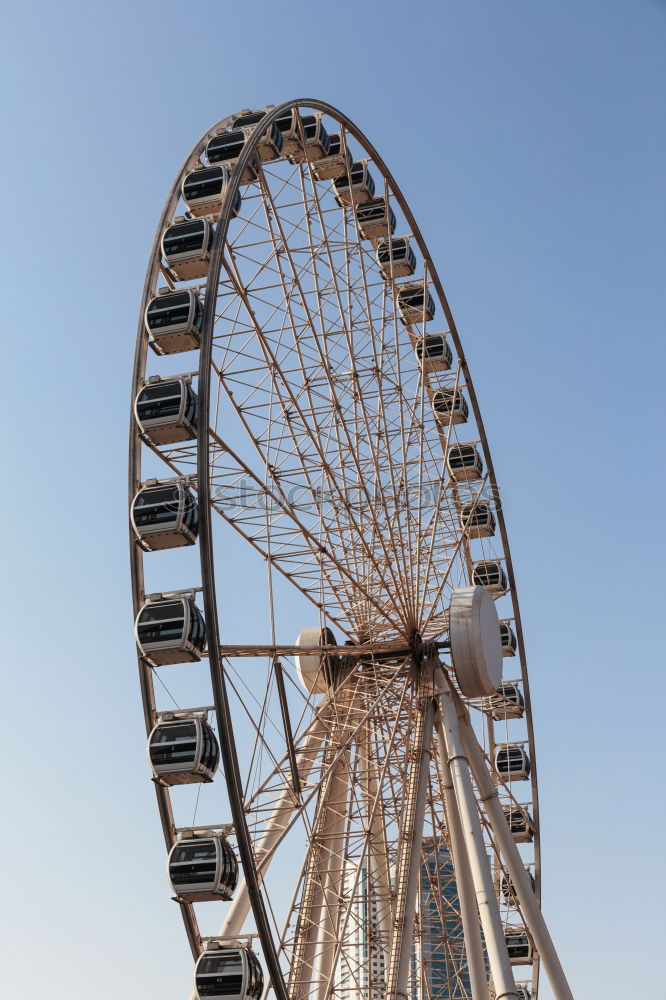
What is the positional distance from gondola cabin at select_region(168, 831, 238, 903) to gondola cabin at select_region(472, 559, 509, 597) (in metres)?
15.5

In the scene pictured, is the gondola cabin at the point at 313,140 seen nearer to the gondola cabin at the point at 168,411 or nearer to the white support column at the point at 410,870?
the gondola cabin at the point at 168,411

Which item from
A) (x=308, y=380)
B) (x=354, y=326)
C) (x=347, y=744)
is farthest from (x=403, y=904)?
(x=354, y=326)

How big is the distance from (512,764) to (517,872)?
21.5 feet

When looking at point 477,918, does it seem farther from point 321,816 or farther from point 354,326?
point 354,326

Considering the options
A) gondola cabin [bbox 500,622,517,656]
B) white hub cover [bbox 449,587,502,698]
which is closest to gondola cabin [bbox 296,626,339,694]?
white hub cover [bbox 449,587,502,698]

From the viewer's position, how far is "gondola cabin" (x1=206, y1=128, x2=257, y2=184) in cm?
2061

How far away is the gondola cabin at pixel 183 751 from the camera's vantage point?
54.0ft

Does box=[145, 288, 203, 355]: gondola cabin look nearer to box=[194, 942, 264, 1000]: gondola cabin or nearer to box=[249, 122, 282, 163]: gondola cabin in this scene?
box=[249, 122, 282, 163]: gondola cabin

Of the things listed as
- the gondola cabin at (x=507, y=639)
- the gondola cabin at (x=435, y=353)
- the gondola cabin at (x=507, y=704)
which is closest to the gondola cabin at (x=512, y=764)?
→ the gondola cabin at (x=507, y=704)

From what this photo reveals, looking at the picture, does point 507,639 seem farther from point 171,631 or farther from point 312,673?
point 171,631

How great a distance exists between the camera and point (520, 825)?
3034cm

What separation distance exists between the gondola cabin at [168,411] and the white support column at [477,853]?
8871 millimetres

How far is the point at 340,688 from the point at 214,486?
5.61 metres

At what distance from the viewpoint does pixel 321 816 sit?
22656 millimetres
